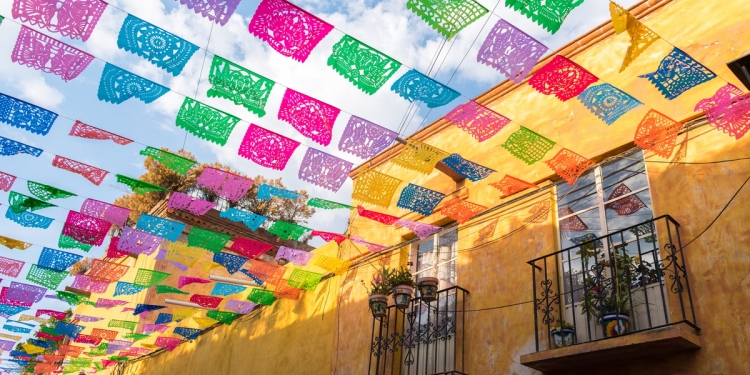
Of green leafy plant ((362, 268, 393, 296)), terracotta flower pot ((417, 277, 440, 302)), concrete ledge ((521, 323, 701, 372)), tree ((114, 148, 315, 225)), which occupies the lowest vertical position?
concrete ledge ((521, 323, 701, 372))

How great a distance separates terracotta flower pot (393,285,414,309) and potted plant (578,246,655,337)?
2323 millimetres

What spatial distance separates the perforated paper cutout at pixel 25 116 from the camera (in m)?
5.99

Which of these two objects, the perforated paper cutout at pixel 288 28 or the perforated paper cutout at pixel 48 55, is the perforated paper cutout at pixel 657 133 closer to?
the perforated paper cutout at pixel 288 28

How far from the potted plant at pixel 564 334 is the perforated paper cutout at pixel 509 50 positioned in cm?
253

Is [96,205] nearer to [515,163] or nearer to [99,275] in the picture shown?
[99,275]

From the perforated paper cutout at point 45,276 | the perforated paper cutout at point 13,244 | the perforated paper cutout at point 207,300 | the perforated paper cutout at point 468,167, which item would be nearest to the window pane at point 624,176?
the perforated paper cutout at point 468,167

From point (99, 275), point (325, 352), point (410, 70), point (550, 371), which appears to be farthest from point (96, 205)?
point (550, 371)

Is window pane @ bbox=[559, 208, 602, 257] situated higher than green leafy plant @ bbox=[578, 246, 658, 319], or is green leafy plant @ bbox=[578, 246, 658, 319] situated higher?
window pane @ bbox=[559, 208, 602, 257]

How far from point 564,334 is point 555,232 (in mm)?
1360

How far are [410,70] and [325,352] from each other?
5.51 m

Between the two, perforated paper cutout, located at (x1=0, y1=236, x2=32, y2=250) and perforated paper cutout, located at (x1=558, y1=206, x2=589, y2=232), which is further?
perforated paper cutout, located at (x1=0, y1=236, x2=32, y2=250)

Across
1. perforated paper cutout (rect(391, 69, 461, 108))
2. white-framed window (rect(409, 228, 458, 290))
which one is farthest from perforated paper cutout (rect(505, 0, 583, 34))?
white-framed window (rect(409, 228, 458, 290))

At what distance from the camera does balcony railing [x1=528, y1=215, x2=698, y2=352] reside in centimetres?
531

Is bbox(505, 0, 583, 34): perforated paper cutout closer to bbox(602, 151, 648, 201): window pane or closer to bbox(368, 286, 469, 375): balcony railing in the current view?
bbox(602, 151, 648, 201): window pane
